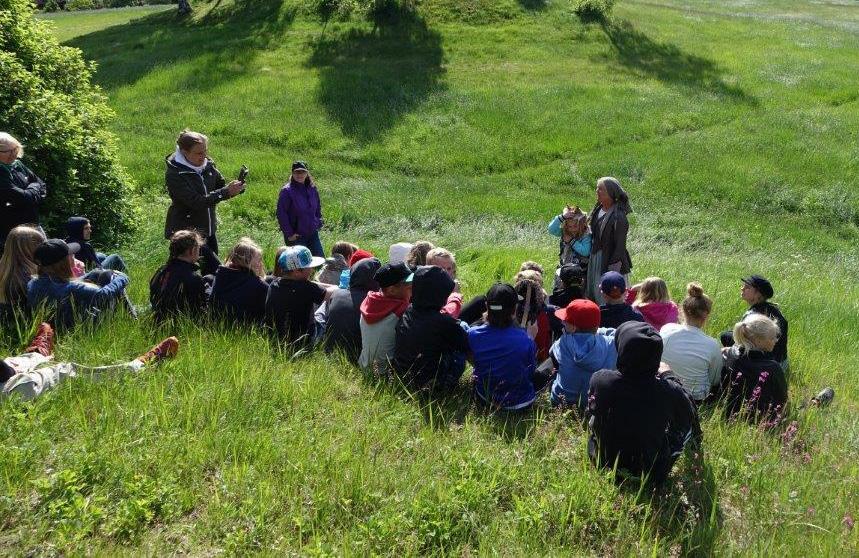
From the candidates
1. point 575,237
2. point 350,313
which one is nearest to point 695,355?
point 575,237

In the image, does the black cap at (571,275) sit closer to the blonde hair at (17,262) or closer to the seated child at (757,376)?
the seated child at (757,376)

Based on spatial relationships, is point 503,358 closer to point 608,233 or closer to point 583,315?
point 583,315

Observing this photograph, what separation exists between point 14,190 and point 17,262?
1.53 metres

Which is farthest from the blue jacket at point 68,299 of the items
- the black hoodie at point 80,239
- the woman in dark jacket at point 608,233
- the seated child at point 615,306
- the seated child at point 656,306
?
the woman in dark jacket at point 608,233

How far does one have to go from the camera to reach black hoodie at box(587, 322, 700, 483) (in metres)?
4.20

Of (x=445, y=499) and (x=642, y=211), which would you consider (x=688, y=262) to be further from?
(x=445, y=499)

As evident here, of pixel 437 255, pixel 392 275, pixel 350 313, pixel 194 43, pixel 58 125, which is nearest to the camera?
pixel 392 275

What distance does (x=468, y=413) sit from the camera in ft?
16.5

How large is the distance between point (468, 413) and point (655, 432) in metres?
1.38

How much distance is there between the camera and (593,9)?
3266 cm

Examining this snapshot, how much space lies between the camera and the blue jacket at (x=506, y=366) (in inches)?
206

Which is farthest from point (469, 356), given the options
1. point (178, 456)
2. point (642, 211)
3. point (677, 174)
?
point (677, 174)

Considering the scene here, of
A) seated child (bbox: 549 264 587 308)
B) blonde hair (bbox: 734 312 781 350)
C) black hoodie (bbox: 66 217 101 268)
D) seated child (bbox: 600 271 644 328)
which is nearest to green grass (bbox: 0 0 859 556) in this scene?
black hoodie (bbox: 66 217 101 268)

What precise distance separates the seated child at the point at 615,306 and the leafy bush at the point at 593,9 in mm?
29997
